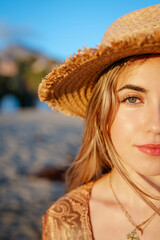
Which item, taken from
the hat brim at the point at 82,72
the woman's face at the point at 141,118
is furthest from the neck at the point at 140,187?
the hat brim at the point at 82,72

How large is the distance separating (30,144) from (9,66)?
22095 mm

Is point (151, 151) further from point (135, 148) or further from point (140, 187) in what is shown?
point (140, 187)

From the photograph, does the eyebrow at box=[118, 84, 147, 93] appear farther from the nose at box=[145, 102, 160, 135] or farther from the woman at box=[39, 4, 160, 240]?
the nose at box=[145, 102, 160, 135]

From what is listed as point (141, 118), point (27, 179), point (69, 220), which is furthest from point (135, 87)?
point (27, 179)

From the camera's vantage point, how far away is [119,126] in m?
1.55

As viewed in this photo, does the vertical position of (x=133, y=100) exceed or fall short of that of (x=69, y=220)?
it exceeds it

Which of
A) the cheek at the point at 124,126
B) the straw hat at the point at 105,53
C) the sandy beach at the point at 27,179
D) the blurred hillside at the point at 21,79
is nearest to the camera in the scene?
the straw hat at the point at 105,53

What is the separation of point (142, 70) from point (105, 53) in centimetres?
31

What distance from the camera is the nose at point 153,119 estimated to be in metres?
1.35

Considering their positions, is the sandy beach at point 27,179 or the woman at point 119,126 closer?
the woman at point 119,126

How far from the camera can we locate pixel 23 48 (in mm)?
60344

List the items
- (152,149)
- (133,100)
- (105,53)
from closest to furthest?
(105,53) < (152,149) < (133,100)

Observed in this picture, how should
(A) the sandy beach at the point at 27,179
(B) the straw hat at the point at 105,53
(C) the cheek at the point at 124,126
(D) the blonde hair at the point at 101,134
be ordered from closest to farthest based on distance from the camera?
(B) the straw hat at the point at 105,53 → (C) the cheek at the point at 124,126 → (D) the blonde hair at the point at 101,134 → (A) the sandy beach at the point at 27,179

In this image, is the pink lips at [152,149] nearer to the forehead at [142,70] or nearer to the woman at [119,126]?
the woman at [119,126]
